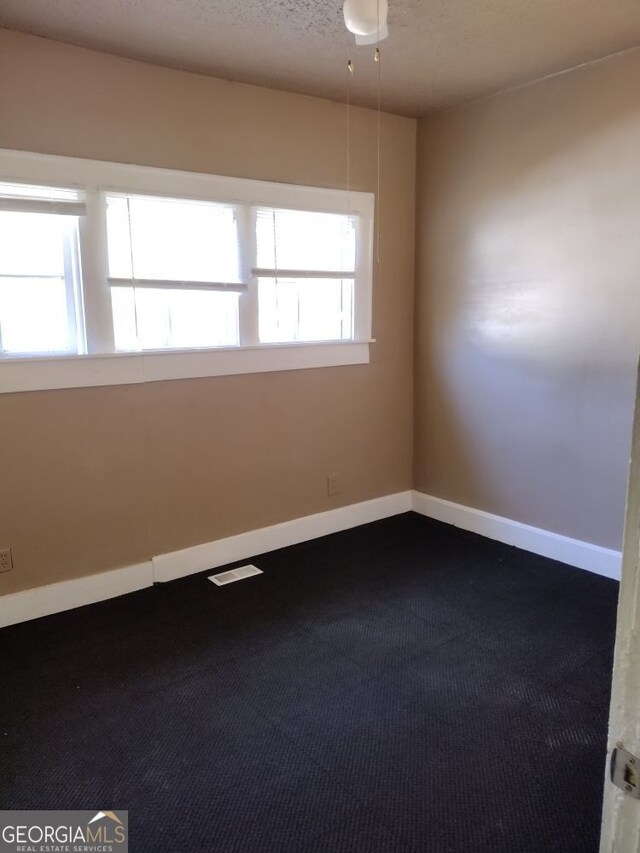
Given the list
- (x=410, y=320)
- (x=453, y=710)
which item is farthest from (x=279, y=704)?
(x=410, y=320)

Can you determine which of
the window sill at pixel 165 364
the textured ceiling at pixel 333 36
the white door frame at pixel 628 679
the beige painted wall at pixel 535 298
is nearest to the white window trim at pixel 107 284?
the window sill at pixel 165 364

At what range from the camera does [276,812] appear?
1.77 metres

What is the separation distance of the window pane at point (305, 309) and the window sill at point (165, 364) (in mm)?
72

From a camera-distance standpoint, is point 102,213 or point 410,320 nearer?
point 102,213

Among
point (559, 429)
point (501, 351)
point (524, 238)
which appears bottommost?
point (559, 429)

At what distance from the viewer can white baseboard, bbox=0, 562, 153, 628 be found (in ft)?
9.23

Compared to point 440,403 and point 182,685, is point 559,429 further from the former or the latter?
point 182,685

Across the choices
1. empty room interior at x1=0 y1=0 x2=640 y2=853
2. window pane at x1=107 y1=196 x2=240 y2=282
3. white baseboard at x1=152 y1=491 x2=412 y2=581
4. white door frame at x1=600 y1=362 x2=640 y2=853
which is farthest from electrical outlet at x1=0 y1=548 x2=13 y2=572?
white door frame at x1=600 y1=362 x2=640 y2=853

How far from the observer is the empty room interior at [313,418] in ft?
6.43

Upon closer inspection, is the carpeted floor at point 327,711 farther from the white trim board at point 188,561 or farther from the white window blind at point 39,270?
the white window blind at point 39,270

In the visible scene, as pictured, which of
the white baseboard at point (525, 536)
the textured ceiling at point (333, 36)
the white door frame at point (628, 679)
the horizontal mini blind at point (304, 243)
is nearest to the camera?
the white door frame at point (628, 679)

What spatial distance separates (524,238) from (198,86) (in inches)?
74.0

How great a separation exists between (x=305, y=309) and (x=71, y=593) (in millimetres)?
1972

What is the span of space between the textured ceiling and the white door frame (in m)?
2.42
